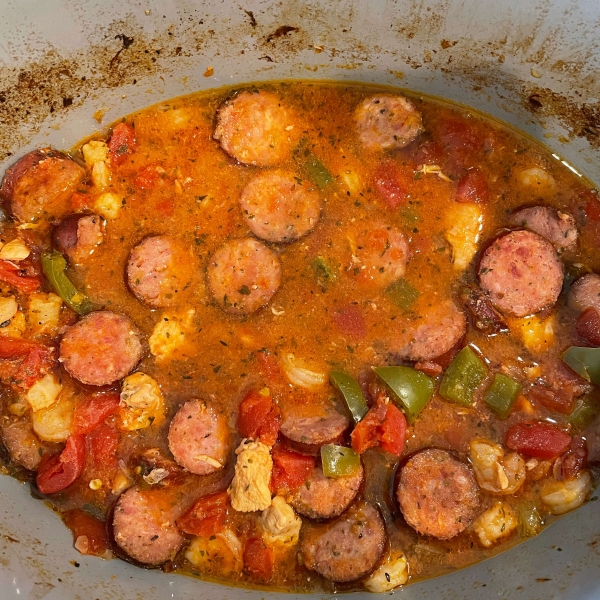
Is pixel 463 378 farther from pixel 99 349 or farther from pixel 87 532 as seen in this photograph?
pixel 87 532

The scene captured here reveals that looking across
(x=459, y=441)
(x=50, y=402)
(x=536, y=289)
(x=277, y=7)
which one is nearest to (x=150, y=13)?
(x=277, y=7)

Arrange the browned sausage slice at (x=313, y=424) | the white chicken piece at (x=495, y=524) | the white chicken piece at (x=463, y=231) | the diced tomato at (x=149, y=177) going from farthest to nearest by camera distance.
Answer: the diced tomato at (x=149, y=177)
the white chicken piece at (x=463, y=231)
the white chicken piece at (x=495, y=524)
the browned sausage slice at (x=313, y=424)

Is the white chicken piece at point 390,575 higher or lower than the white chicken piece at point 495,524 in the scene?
lower

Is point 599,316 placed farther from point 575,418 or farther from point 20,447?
point 20,447

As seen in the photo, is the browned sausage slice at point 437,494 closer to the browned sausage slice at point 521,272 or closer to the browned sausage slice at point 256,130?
the browned sausage slice at point 521,272

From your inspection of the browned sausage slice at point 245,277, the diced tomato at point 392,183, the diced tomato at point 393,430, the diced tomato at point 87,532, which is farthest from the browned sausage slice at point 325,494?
the diced tomato at point 392,183
